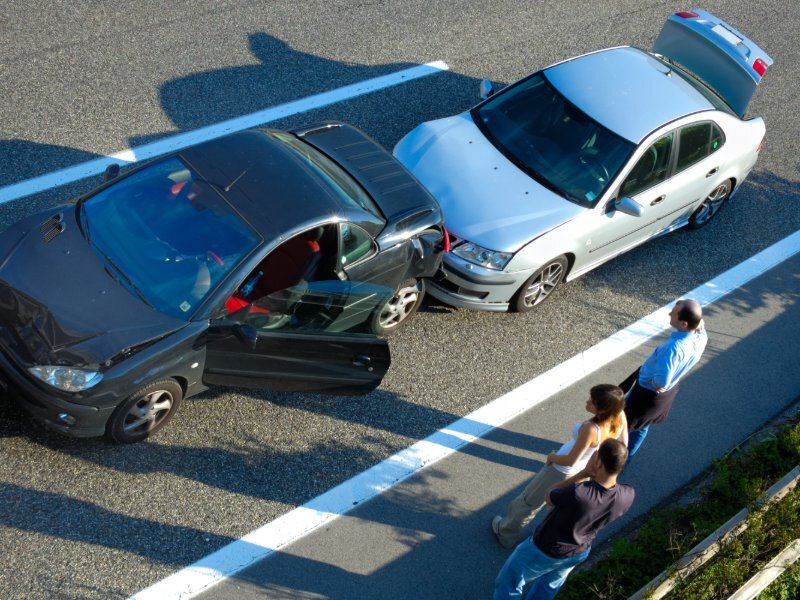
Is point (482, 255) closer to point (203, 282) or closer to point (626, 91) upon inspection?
point (626, 91)

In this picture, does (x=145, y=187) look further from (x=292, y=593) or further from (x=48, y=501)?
(x=292, y=593)

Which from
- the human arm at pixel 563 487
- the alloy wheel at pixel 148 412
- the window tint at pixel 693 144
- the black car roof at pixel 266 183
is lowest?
the alloy wheel at pixel 148 412

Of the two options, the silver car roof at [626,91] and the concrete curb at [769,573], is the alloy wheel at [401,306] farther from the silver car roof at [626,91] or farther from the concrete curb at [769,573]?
the concrete curb at [769,573]

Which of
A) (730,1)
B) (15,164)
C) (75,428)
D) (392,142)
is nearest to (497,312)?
(392,142)

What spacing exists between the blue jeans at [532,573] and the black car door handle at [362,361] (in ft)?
6.05

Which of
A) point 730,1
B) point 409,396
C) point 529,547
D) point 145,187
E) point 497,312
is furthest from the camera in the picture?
point 730,1

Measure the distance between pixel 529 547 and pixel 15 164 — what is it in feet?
19.5

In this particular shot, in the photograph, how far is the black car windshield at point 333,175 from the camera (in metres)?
6.73

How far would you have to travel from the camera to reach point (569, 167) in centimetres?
799

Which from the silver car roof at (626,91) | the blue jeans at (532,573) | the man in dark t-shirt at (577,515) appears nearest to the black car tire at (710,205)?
the silver car roof at (626,91)

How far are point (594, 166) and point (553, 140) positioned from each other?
47cm

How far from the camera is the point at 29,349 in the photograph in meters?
5.59

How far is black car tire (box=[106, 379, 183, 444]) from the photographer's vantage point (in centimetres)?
579

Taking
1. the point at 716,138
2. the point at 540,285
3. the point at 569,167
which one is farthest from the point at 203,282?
the point at 716,138
